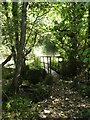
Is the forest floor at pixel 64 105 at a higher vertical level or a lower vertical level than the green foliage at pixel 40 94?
lower

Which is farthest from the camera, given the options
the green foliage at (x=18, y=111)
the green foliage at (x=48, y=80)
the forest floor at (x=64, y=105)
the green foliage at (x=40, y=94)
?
the green foliage at (x=48, y=80)

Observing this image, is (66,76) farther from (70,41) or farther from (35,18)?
(35,18)

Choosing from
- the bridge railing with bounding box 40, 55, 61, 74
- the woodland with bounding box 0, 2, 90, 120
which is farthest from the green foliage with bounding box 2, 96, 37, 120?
the bridge railing with bounding box 40, 55, 61, 74

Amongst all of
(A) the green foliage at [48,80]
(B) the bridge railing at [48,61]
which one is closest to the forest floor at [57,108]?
(A) the green foliage at [48,80]

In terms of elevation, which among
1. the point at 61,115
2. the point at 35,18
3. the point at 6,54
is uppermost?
the point at 35,18

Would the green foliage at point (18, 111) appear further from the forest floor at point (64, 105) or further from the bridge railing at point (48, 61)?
the bridge railing at point (48, 61)

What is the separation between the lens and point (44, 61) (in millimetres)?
5812

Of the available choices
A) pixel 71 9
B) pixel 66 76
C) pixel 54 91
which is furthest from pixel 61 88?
pixel 71 9

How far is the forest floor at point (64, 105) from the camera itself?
10.9 ft

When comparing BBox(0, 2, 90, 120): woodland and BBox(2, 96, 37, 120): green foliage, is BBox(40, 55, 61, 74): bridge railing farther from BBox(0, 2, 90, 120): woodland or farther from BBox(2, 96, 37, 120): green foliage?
BBox(2, 96, 37, 120): green foliage

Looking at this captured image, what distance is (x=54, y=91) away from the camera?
4.44 metres

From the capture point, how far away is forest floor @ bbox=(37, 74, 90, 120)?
332 cm

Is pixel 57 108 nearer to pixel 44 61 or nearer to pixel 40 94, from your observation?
pixel 40 94

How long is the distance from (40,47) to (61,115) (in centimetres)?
224
